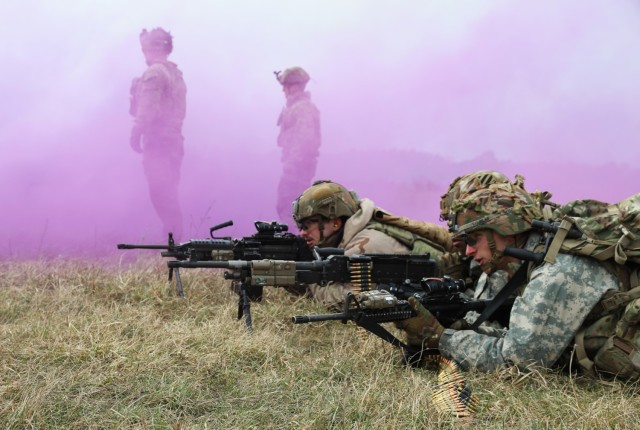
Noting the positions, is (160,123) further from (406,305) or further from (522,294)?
(522,294)

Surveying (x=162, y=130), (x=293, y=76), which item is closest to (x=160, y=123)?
(x=162, y=130)

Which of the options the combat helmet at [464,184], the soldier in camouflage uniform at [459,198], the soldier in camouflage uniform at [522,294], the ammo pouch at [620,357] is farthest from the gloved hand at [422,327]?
the combat helmet at [464,184]

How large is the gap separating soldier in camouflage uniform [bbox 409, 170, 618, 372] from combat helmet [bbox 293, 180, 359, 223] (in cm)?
229

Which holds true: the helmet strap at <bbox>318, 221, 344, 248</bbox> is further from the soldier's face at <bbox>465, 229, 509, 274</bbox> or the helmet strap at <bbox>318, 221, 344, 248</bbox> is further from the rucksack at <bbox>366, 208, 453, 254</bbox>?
the soldier's face at <bbox>465, 229, 509, 274</bbox>

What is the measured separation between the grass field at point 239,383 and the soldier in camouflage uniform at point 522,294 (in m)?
0.16

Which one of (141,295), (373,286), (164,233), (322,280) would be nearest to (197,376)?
(322,280)

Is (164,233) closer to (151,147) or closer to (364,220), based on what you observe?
(151,147)

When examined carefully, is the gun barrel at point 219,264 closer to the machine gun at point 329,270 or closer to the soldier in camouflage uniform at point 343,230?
the machine gun at point 329,270

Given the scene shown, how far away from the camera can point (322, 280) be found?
4715 mm

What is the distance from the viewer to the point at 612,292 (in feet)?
11.5

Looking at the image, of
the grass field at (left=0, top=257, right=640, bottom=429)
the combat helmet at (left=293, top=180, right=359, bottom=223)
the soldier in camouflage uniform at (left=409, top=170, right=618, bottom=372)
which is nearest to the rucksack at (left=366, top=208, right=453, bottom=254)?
the combat helmet at (left=293, top=180, right=359, bottom=223)

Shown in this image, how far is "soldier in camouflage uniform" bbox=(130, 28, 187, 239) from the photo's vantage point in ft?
39.3

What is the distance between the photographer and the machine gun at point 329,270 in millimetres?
4430

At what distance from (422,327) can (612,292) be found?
1152 millimetres
